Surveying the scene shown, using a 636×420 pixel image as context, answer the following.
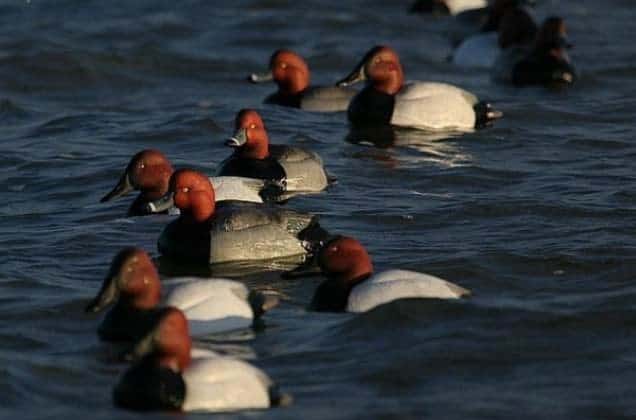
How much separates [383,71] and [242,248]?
5.04 m

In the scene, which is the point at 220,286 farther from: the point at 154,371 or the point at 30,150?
the point at 30,150

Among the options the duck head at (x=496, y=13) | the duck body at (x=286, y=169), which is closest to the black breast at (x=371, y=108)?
the duck body at (x=286, y=169)

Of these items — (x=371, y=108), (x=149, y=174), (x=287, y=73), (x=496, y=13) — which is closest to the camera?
(x=149, y=174)

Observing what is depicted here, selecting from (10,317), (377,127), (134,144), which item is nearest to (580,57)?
(377,127)

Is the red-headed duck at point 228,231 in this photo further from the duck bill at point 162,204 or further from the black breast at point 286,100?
the black breast at point 286,100

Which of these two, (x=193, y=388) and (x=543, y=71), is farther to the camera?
(x=543, y=71)

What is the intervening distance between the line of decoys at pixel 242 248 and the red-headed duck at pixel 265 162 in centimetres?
1

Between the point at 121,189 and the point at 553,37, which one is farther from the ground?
the point at 553,37

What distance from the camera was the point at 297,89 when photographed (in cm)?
1634

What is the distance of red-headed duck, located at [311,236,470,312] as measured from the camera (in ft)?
30.2

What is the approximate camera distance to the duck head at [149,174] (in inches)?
472

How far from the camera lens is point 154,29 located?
20734mm

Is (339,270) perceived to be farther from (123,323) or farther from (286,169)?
(286,169)

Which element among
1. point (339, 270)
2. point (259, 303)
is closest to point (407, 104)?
point (339, 270)
